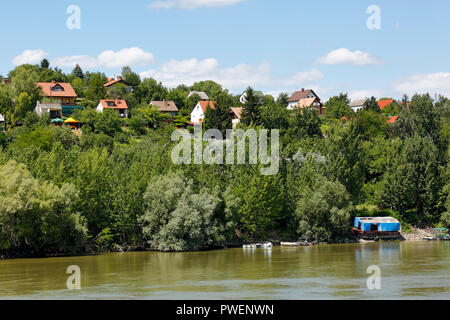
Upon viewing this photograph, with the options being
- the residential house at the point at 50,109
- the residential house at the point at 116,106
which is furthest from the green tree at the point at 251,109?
the residential house at the point at 50,109

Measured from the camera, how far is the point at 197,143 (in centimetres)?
6500

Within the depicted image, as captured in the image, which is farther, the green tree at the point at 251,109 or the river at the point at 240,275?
the green tree at the point at 251,109

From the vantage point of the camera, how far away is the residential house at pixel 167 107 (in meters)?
112

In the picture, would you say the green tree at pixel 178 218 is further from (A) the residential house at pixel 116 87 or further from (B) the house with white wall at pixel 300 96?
(B) the house with white wall at pixel 300 96

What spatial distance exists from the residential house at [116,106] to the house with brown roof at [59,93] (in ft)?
26.5

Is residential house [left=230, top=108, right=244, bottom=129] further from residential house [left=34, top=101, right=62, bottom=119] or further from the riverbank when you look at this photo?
the riverbank

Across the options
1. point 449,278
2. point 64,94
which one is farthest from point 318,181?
point 64,94

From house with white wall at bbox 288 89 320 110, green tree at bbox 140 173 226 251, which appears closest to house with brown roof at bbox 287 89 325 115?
house with white wall at bbox 288 89 320 110

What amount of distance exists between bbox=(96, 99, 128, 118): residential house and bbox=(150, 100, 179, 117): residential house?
7.14 m

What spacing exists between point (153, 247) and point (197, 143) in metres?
14.8

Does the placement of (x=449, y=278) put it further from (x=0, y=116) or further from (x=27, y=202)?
(x=0, y=116)

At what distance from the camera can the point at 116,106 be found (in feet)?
348
